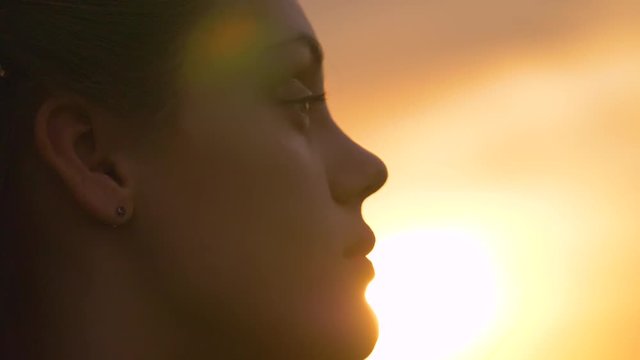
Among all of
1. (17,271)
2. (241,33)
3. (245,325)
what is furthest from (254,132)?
(17,271)

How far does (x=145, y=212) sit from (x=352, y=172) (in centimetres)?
32

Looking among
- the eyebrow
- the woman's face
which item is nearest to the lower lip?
the woman's face

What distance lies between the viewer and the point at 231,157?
148cm

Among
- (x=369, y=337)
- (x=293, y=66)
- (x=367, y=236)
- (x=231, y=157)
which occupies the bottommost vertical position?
(x=369, y=337)

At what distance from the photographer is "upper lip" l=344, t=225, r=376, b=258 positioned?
4.98ft

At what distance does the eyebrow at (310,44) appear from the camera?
1.56 metres

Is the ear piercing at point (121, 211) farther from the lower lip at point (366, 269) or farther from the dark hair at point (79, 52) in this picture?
the lower lip at point (366, 269)

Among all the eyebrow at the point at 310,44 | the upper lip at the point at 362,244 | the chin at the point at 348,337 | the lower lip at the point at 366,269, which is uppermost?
the eyebrow at the point at 310,44

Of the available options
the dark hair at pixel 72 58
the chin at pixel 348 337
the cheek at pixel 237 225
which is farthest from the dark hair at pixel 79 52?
the chin at pixel 348 337

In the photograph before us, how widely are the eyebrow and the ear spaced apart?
300 millimetres

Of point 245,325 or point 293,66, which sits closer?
point 245,325

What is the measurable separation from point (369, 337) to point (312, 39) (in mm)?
460

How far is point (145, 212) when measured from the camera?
144cm

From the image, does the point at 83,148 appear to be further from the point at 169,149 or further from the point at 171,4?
the point at 171,4
